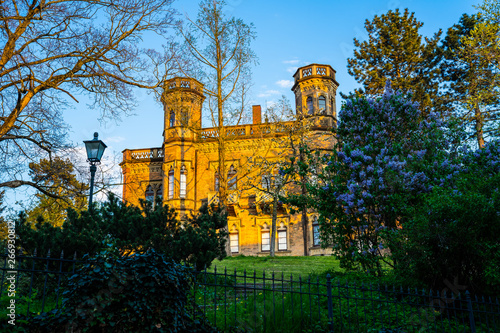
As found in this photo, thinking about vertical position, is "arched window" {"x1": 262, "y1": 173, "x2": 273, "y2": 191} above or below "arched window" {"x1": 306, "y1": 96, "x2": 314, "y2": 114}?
below

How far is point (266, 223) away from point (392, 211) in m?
20.6

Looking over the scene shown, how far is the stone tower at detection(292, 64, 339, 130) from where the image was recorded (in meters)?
31.0

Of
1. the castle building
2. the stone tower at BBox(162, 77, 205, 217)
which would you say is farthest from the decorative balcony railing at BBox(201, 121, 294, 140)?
the stone tower at BBox(162, 77, 205, 217)

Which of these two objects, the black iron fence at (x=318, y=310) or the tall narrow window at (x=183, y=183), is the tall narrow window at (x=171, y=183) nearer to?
the tall narrow window at (x=183, y=183)

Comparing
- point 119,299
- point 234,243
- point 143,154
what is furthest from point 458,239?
point 143,154

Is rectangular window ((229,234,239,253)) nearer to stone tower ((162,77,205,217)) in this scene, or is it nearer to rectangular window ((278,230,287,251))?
rectangular window ((278,230,287,251))

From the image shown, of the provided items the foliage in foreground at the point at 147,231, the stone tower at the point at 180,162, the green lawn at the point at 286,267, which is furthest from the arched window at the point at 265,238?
the foliage in foreground at the point at 147,231

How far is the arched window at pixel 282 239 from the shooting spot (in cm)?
3012

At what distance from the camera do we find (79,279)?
492cm

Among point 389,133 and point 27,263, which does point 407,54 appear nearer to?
point 389,133

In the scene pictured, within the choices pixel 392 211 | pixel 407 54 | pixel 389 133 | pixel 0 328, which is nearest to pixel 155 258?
pixel 0 328

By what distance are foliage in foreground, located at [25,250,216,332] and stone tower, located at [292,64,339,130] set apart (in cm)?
2627

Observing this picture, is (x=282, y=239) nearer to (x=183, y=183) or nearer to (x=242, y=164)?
(x=242, y=164)

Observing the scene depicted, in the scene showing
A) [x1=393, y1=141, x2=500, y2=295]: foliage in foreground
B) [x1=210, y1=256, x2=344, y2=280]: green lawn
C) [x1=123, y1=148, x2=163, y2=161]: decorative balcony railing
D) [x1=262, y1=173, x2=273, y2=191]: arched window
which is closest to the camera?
[x1=393, y1=141, x2=500, y2=295]: foliage in foreground
